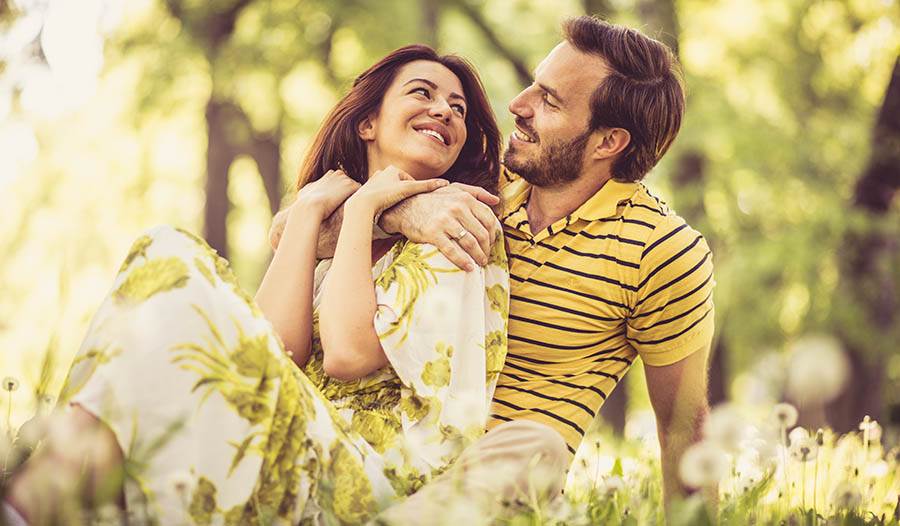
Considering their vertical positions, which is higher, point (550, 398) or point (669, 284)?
point (669, 284)

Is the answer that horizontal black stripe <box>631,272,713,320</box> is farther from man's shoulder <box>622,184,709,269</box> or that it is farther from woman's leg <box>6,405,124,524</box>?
woman's leg <box>6,405,124,524</box>

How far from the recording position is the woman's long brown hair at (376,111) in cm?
352

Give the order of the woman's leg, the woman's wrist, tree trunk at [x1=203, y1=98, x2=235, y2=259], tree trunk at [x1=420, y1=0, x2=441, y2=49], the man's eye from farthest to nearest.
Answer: tree trunk at [x1=203, y1=98, x2=235, y2=259], tree trunk at [x1=420, y1=0, x2=441, y2=49], the man's eye, the woman's wrist, the woman's leg

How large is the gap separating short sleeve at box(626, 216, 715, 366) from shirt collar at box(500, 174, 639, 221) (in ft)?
0.54

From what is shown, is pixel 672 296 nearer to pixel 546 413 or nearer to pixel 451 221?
pixel 546 413

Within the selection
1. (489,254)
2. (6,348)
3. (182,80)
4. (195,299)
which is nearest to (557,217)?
(489,254)

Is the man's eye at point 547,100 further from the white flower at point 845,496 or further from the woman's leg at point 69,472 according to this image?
the woman's leg at point 69,472

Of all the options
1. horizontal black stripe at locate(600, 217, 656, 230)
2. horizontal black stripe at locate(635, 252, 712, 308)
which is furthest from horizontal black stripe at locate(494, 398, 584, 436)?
horizontal black stripe at locate(600, 217, 656, 230)

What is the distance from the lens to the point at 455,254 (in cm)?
262

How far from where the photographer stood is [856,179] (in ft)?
28.6

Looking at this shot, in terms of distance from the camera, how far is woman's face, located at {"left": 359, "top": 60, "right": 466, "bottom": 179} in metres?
3.30

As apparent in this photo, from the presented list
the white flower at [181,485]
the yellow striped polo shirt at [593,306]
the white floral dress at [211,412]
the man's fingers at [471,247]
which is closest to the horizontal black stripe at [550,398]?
the yellow striped polo shirt at [593,306]

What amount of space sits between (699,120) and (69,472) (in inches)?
305

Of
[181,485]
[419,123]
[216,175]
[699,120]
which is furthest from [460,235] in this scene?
[216,175]
